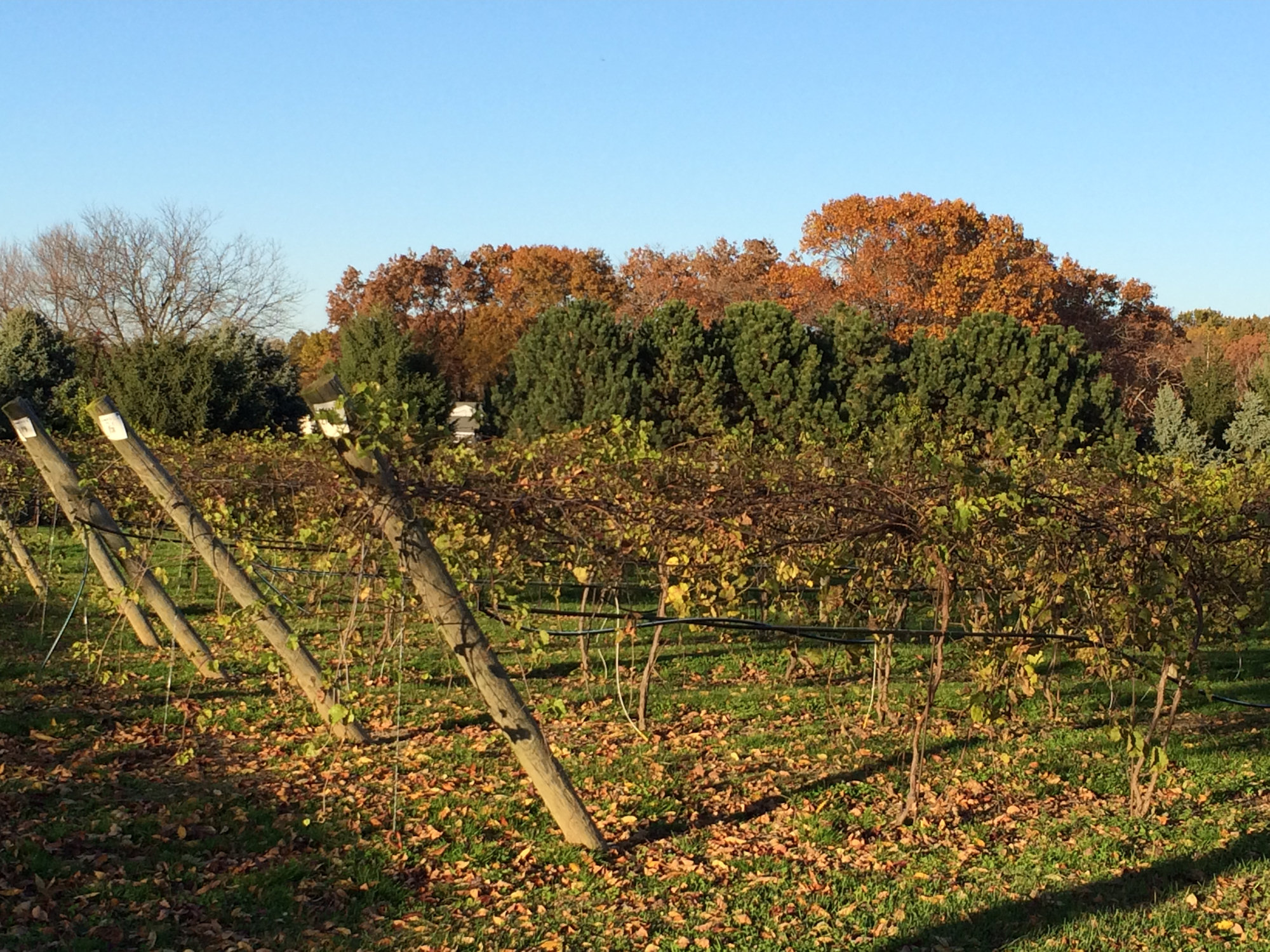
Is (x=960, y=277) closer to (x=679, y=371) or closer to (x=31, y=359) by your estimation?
(x=679, y=371)

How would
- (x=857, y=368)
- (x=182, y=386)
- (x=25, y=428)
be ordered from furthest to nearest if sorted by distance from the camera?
1. (x=857, y=368)
2. (x=182, y=386)
3. (x=25, y=428)

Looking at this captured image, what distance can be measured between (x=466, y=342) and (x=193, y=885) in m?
46.8

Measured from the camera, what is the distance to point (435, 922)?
171 inches

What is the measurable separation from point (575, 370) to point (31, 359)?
13.1 metres

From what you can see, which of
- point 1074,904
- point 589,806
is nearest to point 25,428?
point 589,806

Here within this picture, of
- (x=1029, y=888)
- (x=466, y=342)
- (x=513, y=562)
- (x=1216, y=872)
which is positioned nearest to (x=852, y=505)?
(x=1029, y=888)

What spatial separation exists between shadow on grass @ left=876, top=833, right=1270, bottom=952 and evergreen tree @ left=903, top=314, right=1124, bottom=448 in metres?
20.0

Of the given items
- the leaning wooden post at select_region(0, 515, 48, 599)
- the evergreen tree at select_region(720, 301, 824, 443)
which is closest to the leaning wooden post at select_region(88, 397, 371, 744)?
the leaning wooden post at select_region(0, 515, 48, 599)

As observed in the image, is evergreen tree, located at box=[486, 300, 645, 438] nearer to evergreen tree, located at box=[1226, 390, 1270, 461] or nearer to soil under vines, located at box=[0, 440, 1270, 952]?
soil under vines, located at box=[0, 440, 1270, 952]

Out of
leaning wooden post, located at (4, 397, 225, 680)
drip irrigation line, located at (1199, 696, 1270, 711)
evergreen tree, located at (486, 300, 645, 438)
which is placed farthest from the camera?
evergreen tree, located at (486, 300, 645, 438)

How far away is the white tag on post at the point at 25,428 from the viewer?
20.4 ft

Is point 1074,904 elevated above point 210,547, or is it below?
below

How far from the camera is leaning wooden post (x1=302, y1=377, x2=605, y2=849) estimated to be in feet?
13.5

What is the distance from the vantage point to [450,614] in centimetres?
444
